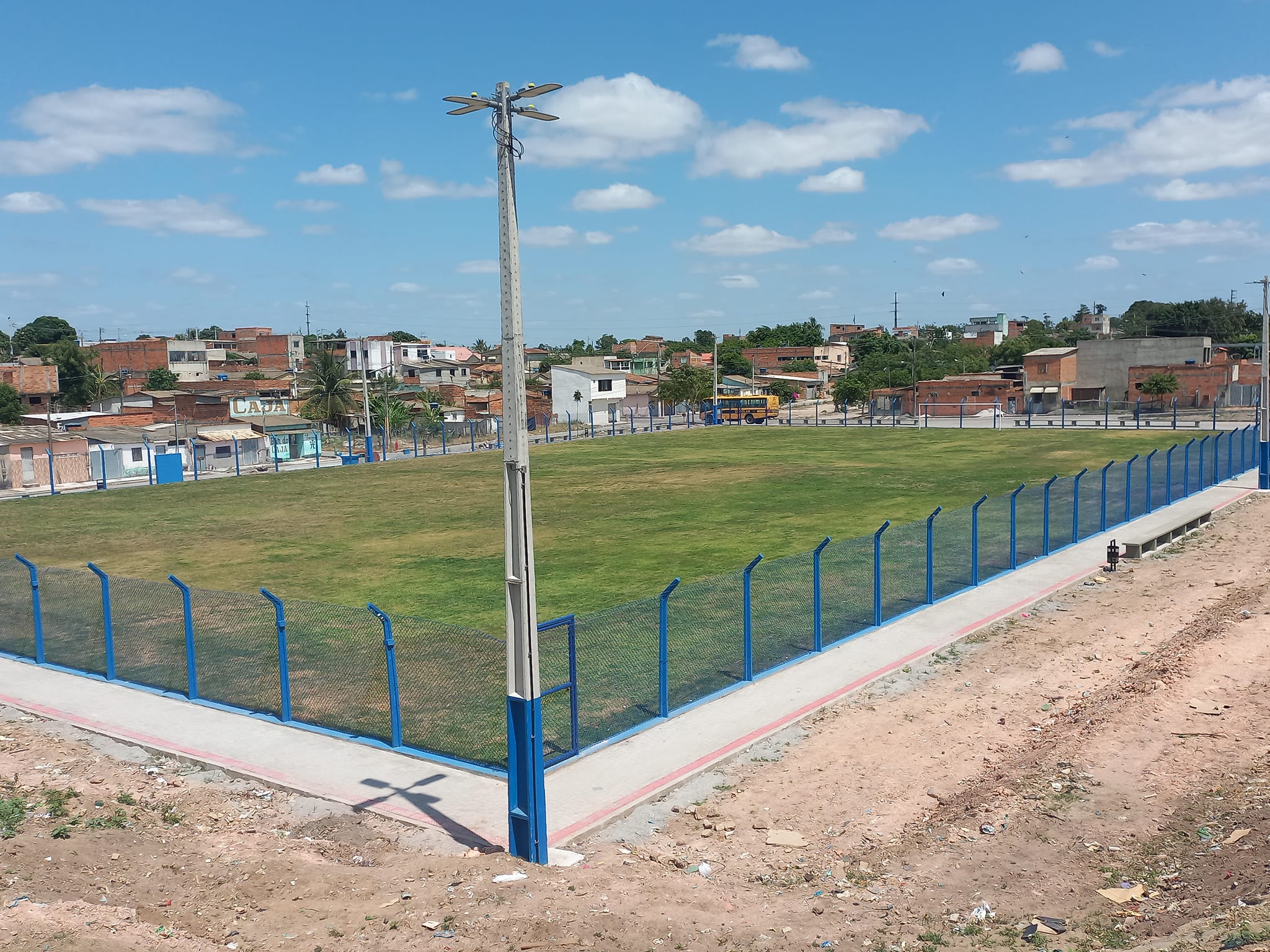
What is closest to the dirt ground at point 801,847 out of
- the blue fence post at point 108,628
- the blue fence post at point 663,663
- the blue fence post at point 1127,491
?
the blue fence post at point 108,628

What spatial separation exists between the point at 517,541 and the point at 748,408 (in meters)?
91.7

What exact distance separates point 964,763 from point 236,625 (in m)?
10.6

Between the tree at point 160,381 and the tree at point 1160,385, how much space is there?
105563mm

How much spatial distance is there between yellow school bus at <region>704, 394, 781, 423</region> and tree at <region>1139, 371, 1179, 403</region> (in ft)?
111

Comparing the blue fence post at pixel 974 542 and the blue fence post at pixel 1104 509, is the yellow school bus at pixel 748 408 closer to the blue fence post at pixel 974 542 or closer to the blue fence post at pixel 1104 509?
the blue fence post at pixel 1104 509

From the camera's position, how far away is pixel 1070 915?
31.7 ft

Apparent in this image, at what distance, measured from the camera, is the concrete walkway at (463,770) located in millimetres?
12805

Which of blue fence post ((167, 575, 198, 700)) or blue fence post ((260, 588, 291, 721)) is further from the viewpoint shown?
blue fence post ((167, 575, 198, 700))

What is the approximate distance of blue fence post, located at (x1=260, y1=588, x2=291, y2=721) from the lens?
1554cm

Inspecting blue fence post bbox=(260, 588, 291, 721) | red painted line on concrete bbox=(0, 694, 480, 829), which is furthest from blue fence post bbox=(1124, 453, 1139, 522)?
red painted line on concrete bbox=(0, 694, 480, 829)

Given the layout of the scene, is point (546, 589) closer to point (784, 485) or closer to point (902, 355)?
point (784, 485)

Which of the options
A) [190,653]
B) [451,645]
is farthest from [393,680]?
[190,653]

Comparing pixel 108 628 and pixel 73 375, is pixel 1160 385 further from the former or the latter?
pixel 73 375

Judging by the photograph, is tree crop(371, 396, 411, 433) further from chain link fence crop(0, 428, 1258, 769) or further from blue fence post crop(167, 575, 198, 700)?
blue fence post crop(167, 575, 198, 700)
